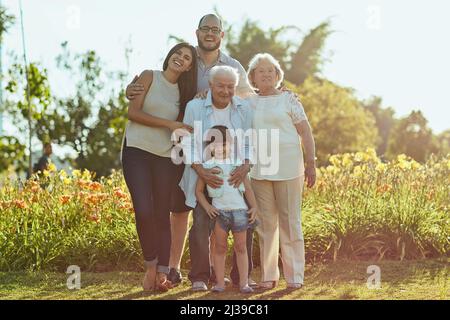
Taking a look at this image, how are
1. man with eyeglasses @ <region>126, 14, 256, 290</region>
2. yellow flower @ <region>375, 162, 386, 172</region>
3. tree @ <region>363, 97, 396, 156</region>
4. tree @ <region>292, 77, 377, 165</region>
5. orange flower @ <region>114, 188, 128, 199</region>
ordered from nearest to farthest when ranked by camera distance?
1. man with eyeglasses @ <region>126, 14, 256, 290</region>
2. orange flower @ <region>114, 188, 128, 199</region>
3. yellow flower @ <region>375, 162, 386, 172</region>
4. tree @ <region>292, 77, 377, 165</region>
5. tree @ <region>363, 97, 396, 156</region>

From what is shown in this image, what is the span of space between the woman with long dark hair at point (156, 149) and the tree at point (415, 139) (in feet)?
87.4

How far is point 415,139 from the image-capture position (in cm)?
3152

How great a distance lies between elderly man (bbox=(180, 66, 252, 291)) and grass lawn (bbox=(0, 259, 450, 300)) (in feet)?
1.22

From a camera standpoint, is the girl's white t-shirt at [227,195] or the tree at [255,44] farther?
the tree at [255,44]

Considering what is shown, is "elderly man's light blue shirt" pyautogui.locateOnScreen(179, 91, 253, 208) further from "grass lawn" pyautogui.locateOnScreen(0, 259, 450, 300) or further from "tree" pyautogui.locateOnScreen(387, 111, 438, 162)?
"tree" pyautogui.locateOnScreen(387, 111, 438, 162)

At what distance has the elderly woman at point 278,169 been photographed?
5703mm

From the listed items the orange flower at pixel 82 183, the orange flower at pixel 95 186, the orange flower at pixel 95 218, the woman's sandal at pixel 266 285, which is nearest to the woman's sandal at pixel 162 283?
the woman's sandal at pixel 266 285

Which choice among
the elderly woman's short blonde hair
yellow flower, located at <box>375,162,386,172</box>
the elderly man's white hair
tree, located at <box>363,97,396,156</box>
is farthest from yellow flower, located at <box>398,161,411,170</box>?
tree, located at <box>363,97,396,156</box>

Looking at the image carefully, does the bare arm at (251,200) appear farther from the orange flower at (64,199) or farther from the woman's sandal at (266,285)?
the orange flower at (64,199)

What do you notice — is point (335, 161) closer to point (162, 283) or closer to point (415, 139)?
point (162, 283)

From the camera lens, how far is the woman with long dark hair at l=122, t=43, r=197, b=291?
560 cm

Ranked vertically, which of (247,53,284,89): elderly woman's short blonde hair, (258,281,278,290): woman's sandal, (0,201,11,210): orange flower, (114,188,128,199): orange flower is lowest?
(258,281,278,290): woman's sandal

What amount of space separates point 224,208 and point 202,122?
25.5 inches
